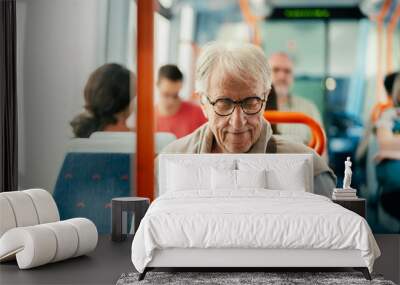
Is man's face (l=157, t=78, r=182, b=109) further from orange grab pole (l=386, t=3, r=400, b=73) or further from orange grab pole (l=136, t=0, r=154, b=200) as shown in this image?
orange grab pole (l=386, t=3, r=400, b=73)

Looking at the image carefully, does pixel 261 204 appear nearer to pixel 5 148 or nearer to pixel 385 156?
pixel 385 156

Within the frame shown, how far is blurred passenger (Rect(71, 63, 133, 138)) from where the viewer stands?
25.7ft

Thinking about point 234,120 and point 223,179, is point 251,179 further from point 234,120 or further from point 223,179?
point 234,120

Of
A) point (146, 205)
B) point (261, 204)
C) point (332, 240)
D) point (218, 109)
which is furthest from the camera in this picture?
point (218, 109)

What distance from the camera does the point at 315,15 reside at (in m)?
7.82

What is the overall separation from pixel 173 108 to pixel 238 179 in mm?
1362

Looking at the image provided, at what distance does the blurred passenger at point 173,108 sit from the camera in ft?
25.6

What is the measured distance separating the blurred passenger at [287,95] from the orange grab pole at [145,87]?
137cm

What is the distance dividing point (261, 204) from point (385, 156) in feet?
8.82

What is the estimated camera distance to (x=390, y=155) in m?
7.77

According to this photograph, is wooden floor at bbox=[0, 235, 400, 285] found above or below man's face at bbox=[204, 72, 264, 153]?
below

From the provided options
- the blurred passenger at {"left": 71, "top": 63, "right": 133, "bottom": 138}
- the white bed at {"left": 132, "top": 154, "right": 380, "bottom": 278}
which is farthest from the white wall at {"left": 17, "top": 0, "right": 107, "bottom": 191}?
the white bed at {"left": 132, "top": 154, "right": 380, "bottom": 278}

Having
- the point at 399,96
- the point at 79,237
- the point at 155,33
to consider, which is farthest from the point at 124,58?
the point at 399,96

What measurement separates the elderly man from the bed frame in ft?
8.23
